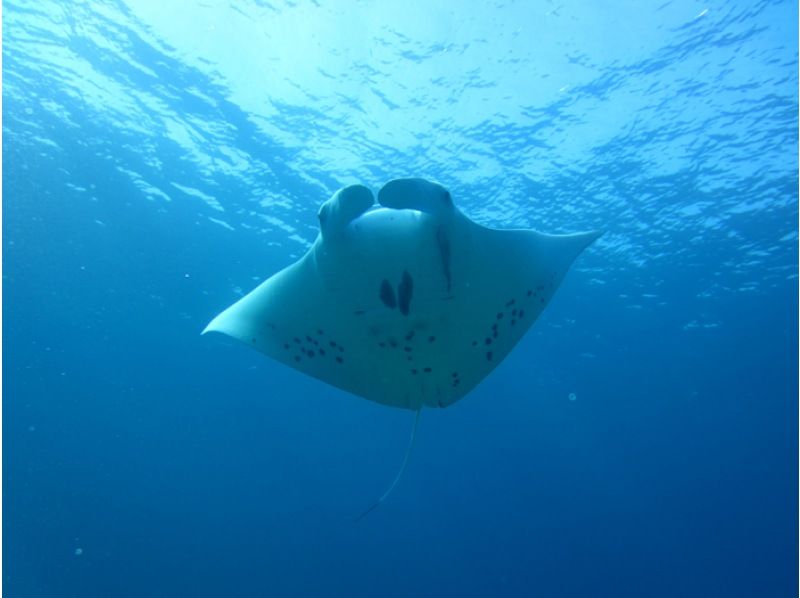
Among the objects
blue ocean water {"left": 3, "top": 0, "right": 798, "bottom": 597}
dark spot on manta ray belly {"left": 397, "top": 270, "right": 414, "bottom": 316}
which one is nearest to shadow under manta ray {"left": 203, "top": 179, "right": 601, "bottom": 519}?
dark spot on manta ray belly {"left": 397, "top": 270, "right": 414, "bottom": 316}

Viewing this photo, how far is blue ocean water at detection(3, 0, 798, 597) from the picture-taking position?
9414 mm

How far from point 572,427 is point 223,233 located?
20.3 m

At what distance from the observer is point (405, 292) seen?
3553 mm

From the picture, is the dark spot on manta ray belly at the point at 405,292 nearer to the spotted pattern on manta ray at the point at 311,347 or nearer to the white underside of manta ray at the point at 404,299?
the white underside of manta ray at the point at 404,299

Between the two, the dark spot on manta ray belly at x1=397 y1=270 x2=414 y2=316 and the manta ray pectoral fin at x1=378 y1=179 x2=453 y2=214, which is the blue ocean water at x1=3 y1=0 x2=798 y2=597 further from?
the dark spot on manta ray belly at x1=397 y1=270 x2=414 y2=316

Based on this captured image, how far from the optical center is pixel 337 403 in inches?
1056

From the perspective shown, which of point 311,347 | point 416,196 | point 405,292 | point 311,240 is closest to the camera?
point 416,196

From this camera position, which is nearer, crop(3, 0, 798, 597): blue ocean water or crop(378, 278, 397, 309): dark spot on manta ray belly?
crop(378, 278, 397, 309): dark spot on manta ray belly

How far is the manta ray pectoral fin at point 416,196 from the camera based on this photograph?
323 centimetres

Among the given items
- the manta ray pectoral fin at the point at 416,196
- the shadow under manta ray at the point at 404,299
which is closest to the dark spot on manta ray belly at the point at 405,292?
the shadow under manta ray at the point at 404,299

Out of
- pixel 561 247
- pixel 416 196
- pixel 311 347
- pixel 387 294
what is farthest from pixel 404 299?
pixel 561 247

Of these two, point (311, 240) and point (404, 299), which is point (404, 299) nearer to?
point (404, 299)

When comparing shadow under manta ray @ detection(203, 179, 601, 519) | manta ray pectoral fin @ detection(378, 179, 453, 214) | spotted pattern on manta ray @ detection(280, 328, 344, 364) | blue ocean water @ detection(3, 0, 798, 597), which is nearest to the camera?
manta ray pectoral fin @ detection(378, 179, 453, 214)

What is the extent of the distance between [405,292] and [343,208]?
66cm
